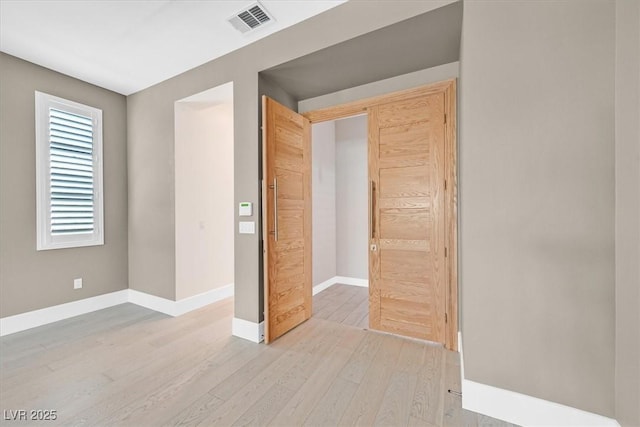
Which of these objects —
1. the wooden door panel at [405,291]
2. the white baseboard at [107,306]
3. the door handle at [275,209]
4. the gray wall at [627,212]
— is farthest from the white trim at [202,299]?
the gray wall at [627,212]

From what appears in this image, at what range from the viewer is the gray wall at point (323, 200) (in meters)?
4.17

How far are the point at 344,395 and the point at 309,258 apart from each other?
1522mm

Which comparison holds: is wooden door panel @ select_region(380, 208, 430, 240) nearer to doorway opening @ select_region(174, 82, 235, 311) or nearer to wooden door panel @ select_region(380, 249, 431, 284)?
wooden door panel @ select_region(380, 249, 431, 284)

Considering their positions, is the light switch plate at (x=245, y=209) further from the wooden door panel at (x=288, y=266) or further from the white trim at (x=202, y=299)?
the white trim at (x=202, y=299)

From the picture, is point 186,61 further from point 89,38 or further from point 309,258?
point 309,258

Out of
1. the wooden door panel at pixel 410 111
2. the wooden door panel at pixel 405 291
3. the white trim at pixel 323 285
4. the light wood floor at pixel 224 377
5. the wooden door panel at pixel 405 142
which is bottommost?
the light wood floor at pixel 224 377

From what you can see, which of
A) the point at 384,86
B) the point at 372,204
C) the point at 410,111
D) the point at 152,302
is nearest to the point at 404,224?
the point at 372,204

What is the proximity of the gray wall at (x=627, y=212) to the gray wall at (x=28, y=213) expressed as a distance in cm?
486

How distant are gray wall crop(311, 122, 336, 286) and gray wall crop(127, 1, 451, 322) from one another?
1.48 metres

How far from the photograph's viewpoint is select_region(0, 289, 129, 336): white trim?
2.81 metres

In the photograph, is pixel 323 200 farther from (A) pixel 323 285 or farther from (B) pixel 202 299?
(B) pixel 202 299

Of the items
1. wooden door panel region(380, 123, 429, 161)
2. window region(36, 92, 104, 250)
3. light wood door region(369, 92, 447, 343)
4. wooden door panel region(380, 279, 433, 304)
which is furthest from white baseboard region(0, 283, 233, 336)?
wooden door panel region(380, 123, 429, 161)

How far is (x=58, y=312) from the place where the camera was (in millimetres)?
3137

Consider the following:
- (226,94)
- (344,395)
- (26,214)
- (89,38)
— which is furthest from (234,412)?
(89,38)
